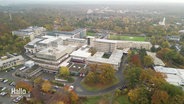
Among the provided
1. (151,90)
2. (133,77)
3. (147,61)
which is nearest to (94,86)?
(133,77)

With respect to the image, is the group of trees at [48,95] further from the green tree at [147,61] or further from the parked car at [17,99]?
the green tree at [147,61]

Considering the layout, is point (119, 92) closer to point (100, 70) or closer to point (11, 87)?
point (100, 70)

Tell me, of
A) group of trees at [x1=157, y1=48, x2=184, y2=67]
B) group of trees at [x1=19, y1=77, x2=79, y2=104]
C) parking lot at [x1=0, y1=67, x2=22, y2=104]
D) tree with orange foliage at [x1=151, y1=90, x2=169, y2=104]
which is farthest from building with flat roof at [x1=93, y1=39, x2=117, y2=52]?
tree with orange foliage at [x1=151, y1=90, x2=169, y2=104]

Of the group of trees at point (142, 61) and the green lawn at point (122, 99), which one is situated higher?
the group of trees at point (142, 61)

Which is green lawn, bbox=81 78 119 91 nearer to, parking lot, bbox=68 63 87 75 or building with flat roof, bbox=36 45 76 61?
parking lot, bbox=68 63 87 75

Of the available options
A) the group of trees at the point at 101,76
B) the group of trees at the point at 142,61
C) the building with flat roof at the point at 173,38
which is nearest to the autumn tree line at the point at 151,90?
the group of trees at the point at 101,76

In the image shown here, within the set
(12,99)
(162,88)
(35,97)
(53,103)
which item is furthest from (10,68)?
(162,88)

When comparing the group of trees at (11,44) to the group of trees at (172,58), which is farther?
the group of trees at (11,44)

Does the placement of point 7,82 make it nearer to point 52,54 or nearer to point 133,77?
point 52,54
